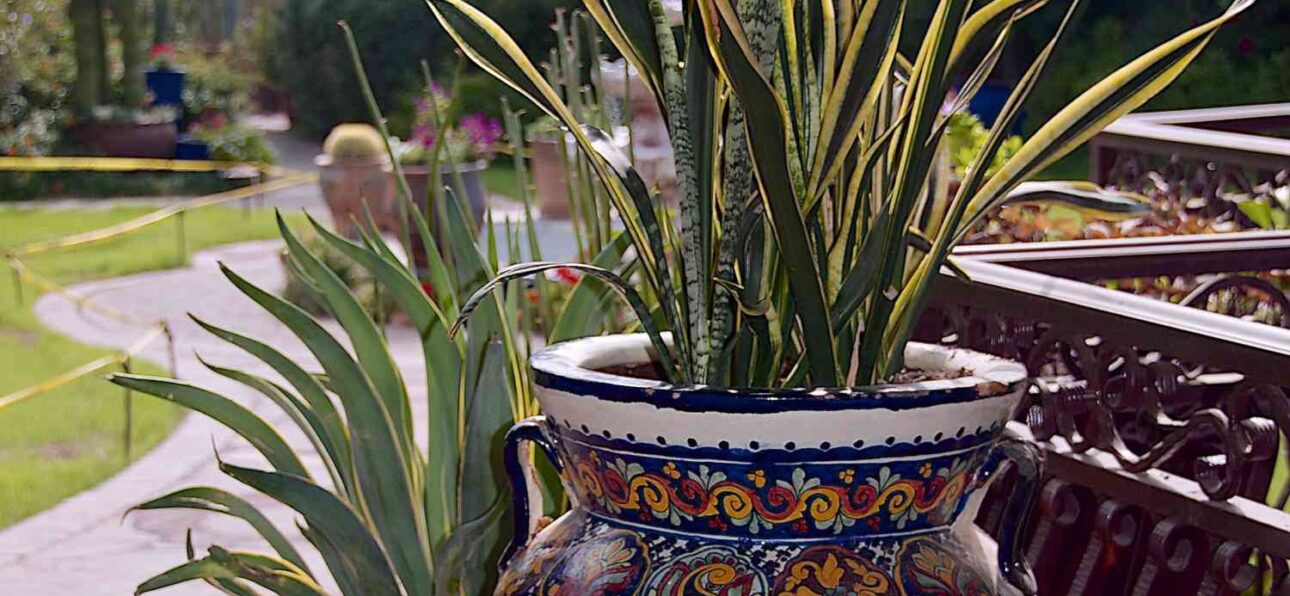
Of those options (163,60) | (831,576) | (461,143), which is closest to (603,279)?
(831,576)

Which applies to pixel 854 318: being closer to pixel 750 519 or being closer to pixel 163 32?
pixel 750 519

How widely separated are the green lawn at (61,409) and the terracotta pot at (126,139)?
5.01 meters

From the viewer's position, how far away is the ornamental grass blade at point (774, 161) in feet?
3.45

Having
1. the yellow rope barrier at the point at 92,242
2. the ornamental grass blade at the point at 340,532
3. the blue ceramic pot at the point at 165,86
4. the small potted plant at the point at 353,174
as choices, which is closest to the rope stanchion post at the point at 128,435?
the yellow rope barrier at the point at 92,242

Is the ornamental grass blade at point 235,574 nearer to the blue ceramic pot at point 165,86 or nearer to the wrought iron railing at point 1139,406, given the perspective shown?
the wrought iron railing at point 1139,406

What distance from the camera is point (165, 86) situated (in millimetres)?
17344

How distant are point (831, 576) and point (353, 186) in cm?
875

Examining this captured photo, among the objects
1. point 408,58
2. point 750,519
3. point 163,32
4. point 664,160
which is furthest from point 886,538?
point 163,32

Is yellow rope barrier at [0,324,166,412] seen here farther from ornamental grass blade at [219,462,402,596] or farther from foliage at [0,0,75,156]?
foliage at [0,0,75,156]

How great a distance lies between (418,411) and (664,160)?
1784mm

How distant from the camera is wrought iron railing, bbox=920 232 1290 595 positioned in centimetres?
157

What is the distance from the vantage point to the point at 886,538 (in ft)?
3.81

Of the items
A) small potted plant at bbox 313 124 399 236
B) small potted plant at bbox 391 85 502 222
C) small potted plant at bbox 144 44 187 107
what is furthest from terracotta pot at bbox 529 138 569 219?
small potted plant at bbox 144 44 187 107

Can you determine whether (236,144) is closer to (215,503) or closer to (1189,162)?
(1189,162)
